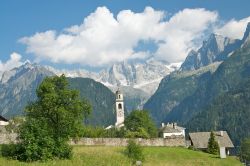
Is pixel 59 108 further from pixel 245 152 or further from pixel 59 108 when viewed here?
pixel 245 152

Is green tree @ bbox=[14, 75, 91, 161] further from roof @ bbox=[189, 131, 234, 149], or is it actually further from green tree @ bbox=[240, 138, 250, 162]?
green tree @ bbox=[240, 138, 250, 162]

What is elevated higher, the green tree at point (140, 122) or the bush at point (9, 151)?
the green tree at point (140, 122)

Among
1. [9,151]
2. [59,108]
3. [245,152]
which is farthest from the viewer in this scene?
[245,152]

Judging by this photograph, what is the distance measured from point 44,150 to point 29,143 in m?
1.59

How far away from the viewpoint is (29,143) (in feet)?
141

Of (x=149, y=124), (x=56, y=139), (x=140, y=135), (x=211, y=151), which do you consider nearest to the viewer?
(x=56, y=139)

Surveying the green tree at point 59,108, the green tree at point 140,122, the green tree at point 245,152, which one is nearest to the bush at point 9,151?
the green tree at point 59,108

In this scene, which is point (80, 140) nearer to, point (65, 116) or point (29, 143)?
point (65, 116)

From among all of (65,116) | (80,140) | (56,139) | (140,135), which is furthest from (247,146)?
(56,139)

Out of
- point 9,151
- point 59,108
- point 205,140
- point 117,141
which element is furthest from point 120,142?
point 205,140

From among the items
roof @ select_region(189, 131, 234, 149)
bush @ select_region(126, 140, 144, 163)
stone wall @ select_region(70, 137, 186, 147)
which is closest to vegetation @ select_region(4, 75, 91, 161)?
bush @ select_region(126, 140, 144, 163)

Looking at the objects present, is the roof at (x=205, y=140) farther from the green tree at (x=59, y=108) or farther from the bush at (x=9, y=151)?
the bush at (x=9, y=151)

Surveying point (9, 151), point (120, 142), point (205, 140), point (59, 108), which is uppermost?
point (59, 108)

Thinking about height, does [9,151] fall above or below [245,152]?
above
